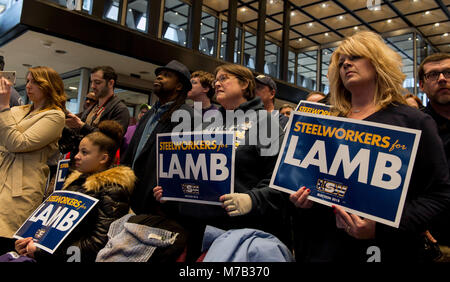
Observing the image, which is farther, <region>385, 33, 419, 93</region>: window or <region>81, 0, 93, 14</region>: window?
<region>385, 33, 419, 93</region>: window

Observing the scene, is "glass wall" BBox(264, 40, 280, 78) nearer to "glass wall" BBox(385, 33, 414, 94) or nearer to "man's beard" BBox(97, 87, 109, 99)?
"glass wall" BBox(385, 33, 414, 94)

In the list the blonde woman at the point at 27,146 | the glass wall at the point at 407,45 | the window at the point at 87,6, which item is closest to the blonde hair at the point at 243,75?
the blonde woman at the point at 27,146

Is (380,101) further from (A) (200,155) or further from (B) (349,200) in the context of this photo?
(A) (200,155)

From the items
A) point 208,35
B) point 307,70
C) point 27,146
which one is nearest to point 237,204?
point 27,146

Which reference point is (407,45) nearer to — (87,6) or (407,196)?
(87,6)

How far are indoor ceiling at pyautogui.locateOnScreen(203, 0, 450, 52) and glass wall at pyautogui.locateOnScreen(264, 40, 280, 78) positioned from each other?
1.52 feet

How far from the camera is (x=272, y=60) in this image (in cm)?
1212

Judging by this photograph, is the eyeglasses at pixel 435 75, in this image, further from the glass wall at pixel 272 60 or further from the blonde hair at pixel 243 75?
the glass wall at pixel 272 60

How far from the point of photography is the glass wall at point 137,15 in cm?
724

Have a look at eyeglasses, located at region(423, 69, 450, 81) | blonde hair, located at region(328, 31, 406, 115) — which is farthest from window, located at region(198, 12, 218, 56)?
blonde hair, located at region(328, 31, 406, 115)

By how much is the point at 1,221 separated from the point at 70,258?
2.56ft

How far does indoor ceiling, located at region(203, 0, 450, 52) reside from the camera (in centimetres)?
990

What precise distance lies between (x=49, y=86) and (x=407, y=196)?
2.42m

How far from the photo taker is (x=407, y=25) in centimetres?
1094
